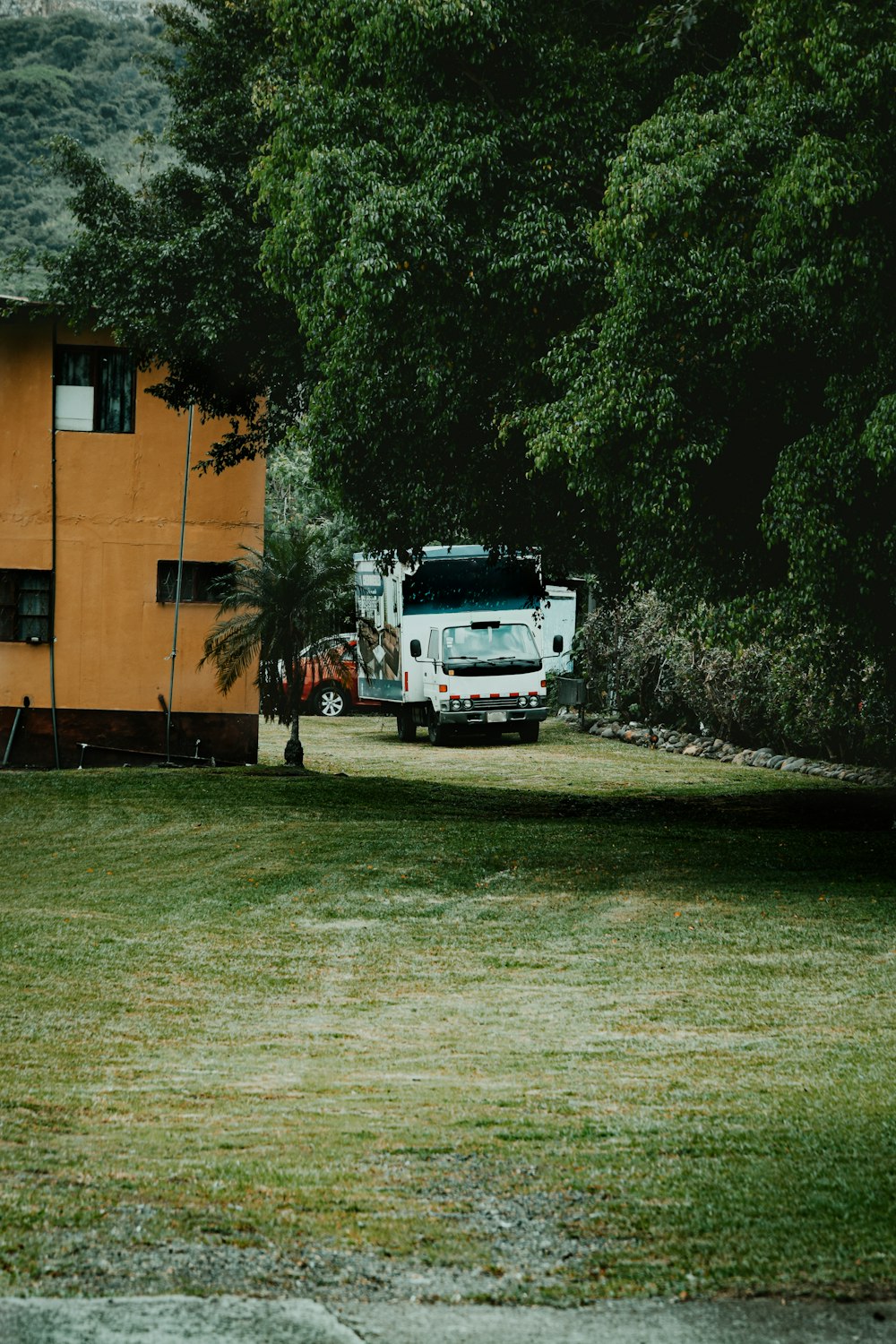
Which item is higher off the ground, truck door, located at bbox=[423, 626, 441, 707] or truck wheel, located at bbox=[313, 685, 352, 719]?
truck door, located at bbox=[423, 626, 441, 707]

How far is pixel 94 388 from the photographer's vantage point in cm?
2352

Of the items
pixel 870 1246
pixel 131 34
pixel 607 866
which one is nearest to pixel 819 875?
pixel 607 866

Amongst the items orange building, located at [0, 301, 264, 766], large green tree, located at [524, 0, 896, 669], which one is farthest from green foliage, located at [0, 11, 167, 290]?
large green tree, located at [524, 0, 896, 669]

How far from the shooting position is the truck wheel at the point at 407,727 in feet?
99.9

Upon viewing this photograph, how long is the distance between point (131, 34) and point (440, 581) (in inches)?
1818

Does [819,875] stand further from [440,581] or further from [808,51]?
[440,581]

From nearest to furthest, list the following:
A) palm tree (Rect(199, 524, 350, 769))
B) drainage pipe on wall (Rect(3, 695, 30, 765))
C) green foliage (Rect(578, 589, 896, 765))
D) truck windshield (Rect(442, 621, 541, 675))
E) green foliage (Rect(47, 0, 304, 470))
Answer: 1. green foliage (Rect(47, 0, 304, 470))
2. green foliage (Rect(578, 589, 896, 765))
3. palm tree (Rect(199, 524, 350, 769))
4. drainage pipe on wall (Rect(3, 695, 30, 765))
5. truck windshield (Rect(442, 621, 541, 675))

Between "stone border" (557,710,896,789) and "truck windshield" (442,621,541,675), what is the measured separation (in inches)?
104

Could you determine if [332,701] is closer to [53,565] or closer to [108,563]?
[108,563]

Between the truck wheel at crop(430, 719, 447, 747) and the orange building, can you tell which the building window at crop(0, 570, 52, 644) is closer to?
the orange building

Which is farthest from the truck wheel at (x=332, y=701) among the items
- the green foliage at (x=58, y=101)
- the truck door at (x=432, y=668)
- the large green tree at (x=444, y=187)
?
the green foliage at (x=58, y=101)

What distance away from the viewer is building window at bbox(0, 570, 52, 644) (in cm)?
2367

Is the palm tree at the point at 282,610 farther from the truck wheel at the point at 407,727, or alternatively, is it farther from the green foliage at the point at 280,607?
the truck wheel at the point at 407,727

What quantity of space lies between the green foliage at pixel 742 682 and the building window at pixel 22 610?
8.19 meters
